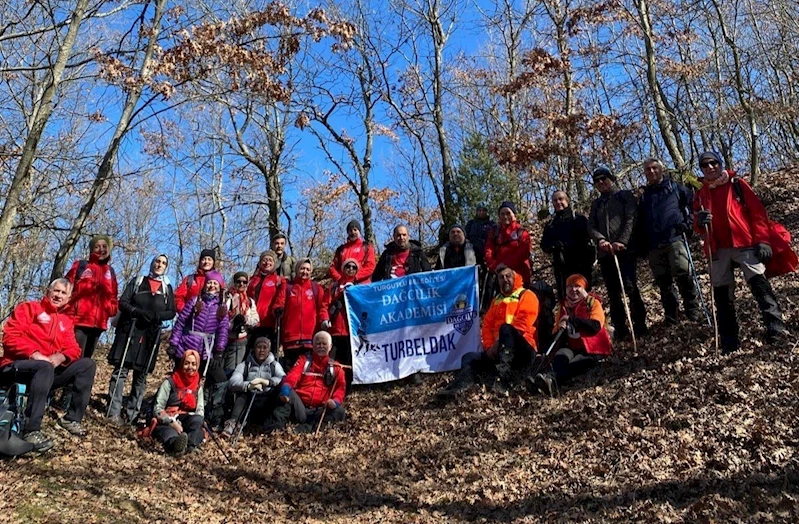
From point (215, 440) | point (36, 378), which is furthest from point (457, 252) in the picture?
point (36, 378)

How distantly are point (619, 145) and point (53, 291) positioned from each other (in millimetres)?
12248

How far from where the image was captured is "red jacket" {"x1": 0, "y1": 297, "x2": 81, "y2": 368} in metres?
6.80

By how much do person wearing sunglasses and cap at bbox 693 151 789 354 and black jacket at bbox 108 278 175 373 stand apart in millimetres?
7157

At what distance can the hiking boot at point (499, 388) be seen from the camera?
8156 mm

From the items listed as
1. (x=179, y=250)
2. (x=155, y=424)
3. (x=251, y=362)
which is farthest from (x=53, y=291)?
(x=179, y=250)

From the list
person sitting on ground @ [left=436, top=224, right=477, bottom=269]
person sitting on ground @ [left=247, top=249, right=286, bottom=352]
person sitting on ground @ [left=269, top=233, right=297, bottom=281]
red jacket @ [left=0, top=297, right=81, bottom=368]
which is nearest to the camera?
red jacket @ [left=0, top=297, right=81, bottom=368]

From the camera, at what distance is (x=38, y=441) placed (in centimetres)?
642

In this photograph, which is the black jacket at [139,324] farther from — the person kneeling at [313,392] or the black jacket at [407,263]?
the black jacket at [407,263]

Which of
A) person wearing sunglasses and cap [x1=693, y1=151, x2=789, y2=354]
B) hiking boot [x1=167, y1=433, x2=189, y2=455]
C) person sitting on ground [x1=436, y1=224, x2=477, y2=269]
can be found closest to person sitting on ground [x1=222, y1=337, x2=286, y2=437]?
hiking boot [x1=167, y1=433, x2=189, y2=455]

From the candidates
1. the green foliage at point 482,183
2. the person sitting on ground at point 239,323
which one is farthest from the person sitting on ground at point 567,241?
Answer: the green foliage at point 482,183

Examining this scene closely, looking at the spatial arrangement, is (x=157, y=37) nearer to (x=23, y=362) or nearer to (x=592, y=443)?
(x=23, y=362)

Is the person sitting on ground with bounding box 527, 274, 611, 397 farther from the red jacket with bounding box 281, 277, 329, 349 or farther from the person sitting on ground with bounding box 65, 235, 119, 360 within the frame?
the person sitting on ground with bounding box 65, 235, 119, 360

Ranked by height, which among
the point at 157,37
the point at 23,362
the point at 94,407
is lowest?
the point at 94,407

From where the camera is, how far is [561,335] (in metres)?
8.48
